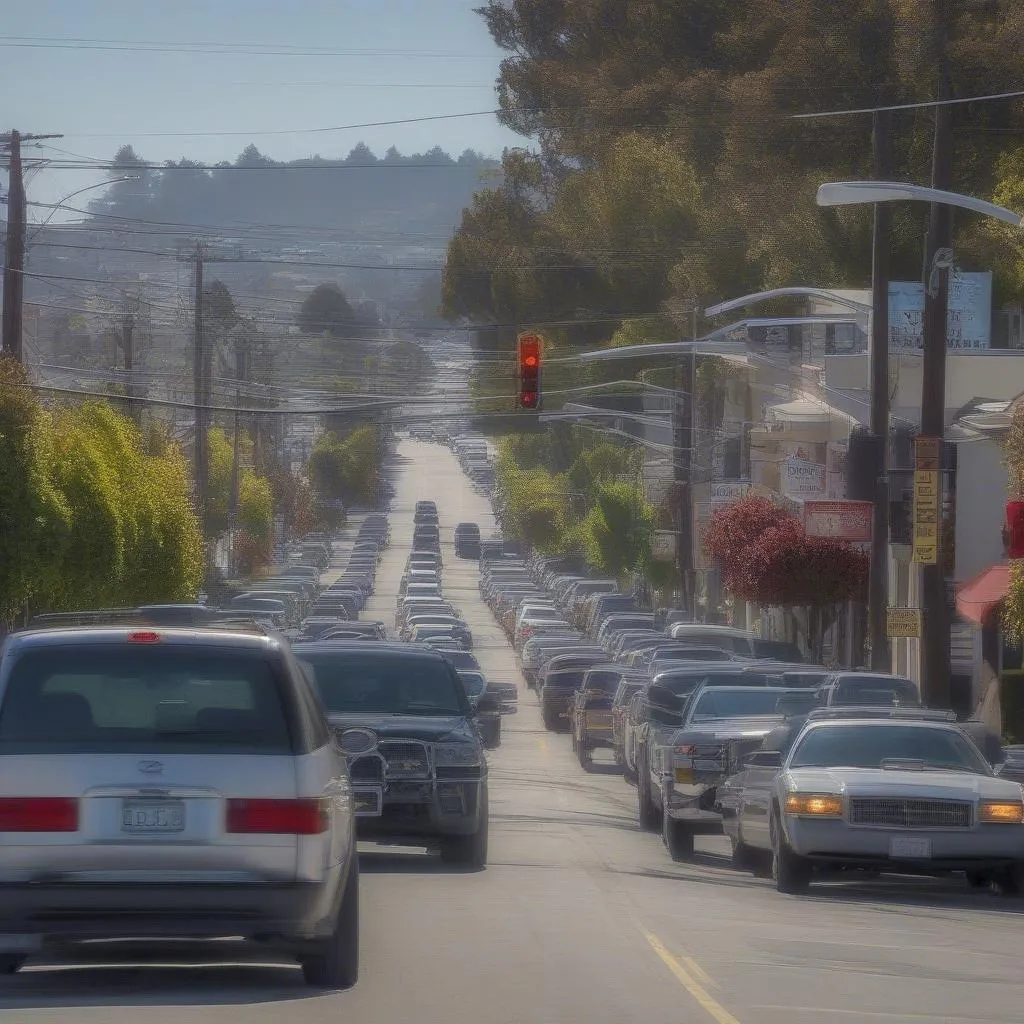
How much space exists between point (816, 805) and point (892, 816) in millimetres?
597

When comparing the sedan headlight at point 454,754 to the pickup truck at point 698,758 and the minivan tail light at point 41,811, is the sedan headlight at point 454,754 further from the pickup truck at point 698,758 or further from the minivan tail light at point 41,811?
the minivan tail light at point 41,811

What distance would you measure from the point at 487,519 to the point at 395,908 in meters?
157

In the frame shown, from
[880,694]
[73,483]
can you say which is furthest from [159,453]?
[880,694]

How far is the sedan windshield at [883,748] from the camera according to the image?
18312 millimetres

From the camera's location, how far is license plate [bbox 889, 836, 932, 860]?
17062mm

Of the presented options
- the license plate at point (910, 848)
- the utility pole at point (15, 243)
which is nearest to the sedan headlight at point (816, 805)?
the license plate at point (910, 848)

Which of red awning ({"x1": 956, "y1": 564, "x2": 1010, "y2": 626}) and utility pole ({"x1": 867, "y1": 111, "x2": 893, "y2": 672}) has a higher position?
utility pole ({"x1": 867, "y1": 111, "x2": 893, "y2": 672})

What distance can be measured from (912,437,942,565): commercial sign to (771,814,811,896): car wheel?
13.2m

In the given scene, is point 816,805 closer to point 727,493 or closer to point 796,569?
point 796,569

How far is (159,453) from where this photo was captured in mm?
72625

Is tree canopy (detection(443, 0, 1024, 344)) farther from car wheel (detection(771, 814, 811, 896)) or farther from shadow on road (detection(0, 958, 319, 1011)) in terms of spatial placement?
shadow on road (detection(0, 958, 319, 1011))

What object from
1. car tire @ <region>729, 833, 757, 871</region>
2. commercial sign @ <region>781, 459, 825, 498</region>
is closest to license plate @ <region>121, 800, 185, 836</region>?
car tire @ <region>729, 833, 757, 871</region>

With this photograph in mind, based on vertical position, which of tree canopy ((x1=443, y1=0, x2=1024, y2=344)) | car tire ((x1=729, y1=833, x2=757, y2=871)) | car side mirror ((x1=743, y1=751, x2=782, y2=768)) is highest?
tree canopy ((x1=443, y1=0, x2=1024, y2=344))

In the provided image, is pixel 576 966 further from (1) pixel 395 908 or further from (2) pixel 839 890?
(2) pixel 839 890
